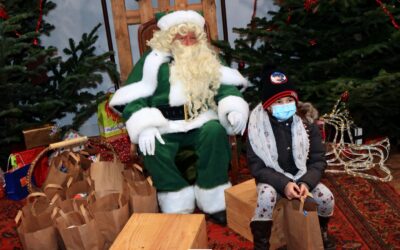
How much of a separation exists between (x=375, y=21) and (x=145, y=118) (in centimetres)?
170

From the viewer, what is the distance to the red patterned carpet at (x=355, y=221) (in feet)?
8.63

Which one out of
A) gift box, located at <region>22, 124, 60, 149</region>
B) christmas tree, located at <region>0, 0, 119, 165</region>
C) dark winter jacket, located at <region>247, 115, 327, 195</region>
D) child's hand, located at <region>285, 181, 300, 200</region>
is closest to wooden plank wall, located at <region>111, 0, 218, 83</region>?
christmas tree, located at <region>0, 0, 119, 165</region>

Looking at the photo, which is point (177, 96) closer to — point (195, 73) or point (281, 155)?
point (195, 73)

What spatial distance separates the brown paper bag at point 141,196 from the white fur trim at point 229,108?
2.00 ft

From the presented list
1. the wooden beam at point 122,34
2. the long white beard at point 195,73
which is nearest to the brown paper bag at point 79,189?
the long white beard at point 195,73

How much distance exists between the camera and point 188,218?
2400mm

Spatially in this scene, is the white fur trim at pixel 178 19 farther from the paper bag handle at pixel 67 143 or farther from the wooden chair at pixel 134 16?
the paper bag handle at pixel 67 143

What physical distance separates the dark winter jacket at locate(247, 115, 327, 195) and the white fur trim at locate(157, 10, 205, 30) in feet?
3.28

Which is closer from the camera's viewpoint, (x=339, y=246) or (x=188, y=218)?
(x=188, y=218)

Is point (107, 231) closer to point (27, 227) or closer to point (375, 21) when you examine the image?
point (27, 227)

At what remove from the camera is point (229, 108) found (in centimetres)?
298

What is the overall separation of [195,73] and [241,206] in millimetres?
904

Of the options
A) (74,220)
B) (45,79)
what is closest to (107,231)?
(74,220)

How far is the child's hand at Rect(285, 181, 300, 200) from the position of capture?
226cm
